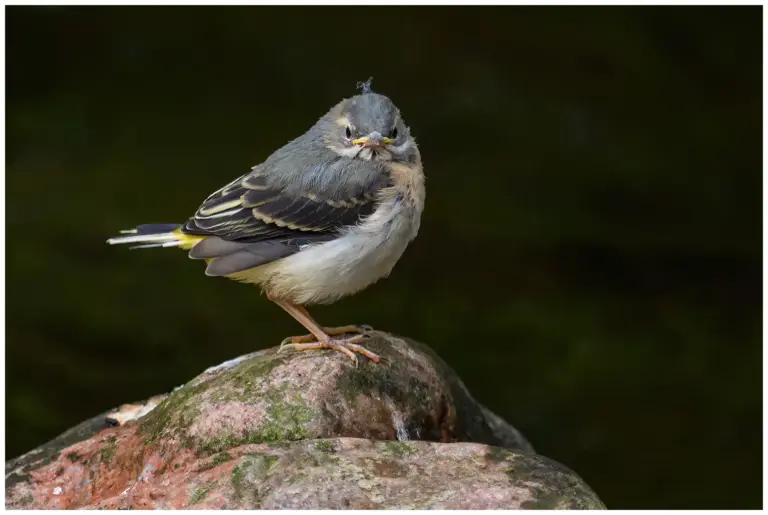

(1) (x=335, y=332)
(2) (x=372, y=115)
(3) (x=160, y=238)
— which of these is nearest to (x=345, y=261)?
(1) (x=335, y=332)

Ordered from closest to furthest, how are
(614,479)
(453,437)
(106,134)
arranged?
(453,437), (614,479), (106,134)

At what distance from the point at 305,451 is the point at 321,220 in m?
1.32

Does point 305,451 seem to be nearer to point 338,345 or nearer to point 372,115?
point 338,345

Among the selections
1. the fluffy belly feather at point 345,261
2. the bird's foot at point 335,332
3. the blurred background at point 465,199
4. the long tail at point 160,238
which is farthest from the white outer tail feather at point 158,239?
the blurred background at point 465,199

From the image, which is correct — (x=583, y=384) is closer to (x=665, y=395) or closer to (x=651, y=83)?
(x=665, y=395)

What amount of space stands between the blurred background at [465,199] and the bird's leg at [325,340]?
3054 millimetres

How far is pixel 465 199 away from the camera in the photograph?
943cm

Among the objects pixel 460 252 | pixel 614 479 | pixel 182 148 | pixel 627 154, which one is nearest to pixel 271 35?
pixel 182 148

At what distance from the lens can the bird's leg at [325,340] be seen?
511 centimetres

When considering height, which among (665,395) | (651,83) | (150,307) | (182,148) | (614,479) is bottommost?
(614,479)

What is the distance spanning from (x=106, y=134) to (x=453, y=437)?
5.56m

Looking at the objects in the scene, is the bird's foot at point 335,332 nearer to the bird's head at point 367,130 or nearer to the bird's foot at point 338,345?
the bird's foot at point 338,345

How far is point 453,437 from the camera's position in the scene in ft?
17.2

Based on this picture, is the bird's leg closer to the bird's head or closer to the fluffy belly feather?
the fluffy belly feather
